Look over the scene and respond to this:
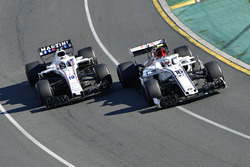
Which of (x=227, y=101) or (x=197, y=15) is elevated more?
(x=197, y=15)

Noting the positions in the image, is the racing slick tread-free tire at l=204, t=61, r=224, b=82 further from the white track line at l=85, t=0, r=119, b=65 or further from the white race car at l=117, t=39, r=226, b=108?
the white track line at l=85, t=0, r=119, b=65

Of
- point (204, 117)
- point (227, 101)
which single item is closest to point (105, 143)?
point (204, 117)

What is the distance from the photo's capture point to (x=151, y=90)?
18.3 meters

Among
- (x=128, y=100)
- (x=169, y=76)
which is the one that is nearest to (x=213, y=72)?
(x=169, y=76)

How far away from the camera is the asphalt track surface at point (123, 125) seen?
15.8 meters

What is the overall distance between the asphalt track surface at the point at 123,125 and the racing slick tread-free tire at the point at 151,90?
0.49m

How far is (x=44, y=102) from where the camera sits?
19.8 meters

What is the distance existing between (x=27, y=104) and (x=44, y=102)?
1478 millimetres

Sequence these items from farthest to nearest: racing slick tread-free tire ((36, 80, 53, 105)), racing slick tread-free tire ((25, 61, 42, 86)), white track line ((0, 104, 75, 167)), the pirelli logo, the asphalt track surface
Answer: the pirelli logo < racing slick tread-free tire ((25, 61, 42, 86)) < racing slick tread-free tire ((36, 80, 53, 105)) < white track line ((0, 104, 75, 167)) < the asphalt track surface

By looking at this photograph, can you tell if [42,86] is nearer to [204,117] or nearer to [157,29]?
[204,117]

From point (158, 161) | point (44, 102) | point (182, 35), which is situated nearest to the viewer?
point (158, 161)

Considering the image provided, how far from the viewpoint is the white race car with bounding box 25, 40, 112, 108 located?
19734 mm

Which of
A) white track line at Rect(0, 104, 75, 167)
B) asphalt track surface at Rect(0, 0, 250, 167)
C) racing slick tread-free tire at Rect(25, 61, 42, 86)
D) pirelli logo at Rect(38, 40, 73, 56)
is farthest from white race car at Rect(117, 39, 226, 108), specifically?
white track line at Rect(0, 104, 75, 167)

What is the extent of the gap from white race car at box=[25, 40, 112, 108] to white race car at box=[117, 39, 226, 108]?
0.92 metres
